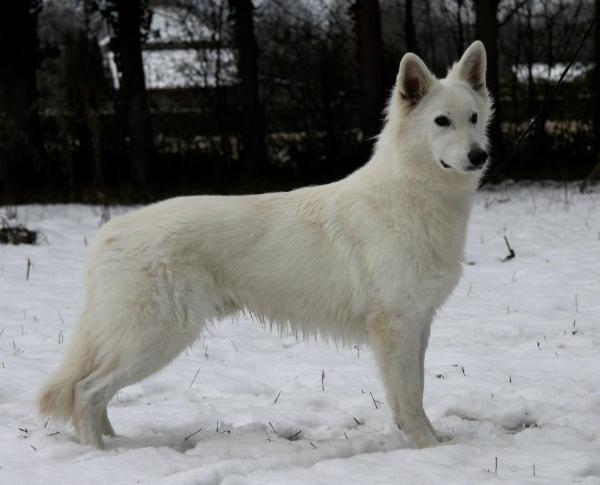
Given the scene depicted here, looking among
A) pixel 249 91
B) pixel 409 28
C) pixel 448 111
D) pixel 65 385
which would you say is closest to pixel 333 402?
pixel 65 385

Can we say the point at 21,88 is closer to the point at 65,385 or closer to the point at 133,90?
the point at 133,90

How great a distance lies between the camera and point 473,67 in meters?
4.23

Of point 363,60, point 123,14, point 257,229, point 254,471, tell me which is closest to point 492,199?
point 363,60

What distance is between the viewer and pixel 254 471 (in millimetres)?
3281

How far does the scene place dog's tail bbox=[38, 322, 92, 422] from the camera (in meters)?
3.81

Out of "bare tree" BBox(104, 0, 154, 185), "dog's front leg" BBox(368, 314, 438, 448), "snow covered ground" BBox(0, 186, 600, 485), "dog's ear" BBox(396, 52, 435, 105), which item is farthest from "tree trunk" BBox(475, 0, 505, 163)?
"dog's front leg" BBox(368, 314, 438, 448)

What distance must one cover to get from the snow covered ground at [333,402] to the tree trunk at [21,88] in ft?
Answer: 19.5

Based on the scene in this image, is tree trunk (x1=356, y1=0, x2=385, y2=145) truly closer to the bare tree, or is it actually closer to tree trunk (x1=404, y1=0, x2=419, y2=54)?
tree trunk (x1=404, y1=0, x2=419, y2=54)

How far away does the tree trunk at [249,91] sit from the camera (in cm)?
1413

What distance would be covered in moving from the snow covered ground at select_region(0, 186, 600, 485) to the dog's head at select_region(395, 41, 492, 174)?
139 cm

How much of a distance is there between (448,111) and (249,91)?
35.1 ft

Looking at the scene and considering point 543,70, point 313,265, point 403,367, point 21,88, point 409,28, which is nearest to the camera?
point 403,367

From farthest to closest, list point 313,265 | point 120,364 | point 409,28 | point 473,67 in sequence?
point 409,28
point 473,67
point 313,265
point 120,364

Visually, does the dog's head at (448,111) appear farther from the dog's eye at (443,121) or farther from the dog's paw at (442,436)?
the dog's paw at (442,436)
